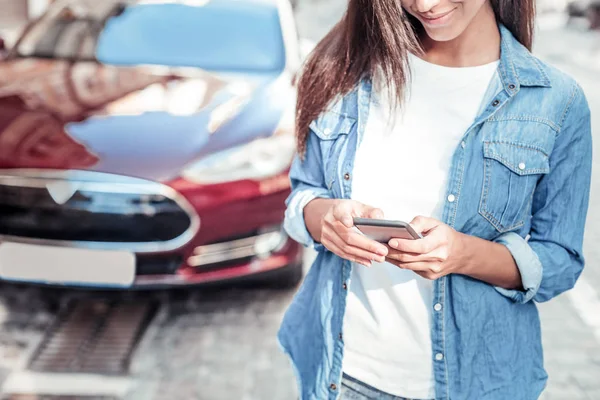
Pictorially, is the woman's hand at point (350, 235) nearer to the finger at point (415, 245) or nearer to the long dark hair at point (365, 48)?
the finger at point (415, 245)

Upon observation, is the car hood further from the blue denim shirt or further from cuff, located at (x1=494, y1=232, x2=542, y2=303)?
cuff, located at (x1=494, y1=232, x2=542, y2=303)

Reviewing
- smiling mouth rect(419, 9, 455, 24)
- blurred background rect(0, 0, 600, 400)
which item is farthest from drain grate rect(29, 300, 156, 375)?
smiling mouth rect(419, 9, 455, 24)

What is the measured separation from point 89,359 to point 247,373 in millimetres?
655

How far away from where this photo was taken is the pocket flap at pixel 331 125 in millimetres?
1376

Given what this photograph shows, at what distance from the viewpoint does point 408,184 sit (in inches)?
52.3

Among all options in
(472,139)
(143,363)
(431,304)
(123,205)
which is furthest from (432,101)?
(143,363)

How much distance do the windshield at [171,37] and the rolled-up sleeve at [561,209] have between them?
2.52 m

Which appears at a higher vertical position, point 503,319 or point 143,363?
point 503,319

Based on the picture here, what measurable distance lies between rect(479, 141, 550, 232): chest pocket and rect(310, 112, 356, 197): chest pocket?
27 centimetres

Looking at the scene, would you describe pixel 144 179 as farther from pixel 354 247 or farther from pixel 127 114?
pixel 354 247

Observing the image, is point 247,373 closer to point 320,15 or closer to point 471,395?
point 471,395

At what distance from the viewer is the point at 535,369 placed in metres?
1.39

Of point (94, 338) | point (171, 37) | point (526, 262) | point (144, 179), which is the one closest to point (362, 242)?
point (526, 262)

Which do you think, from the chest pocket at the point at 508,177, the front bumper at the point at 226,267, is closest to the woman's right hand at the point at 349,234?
the chest pocket at the point at 508,177
